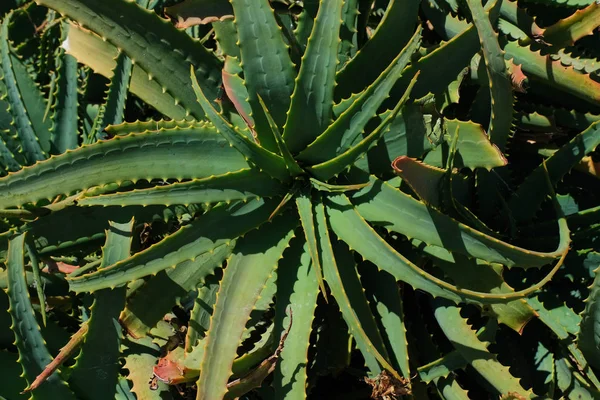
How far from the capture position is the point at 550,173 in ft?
3.98

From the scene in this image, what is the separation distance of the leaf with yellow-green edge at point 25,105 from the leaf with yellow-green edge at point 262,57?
628 millimetres

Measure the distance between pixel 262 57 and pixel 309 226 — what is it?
0.31 m

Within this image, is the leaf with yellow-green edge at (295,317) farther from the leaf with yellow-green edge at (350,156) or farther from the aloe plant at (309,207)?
the leaf with yellow-green edge at (350,156)

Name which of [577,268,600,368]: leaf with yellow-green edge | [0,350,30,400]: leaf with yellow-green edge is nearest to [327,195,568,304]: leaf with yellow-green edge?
[577,268,600,368]: leaf with yellow-green edge

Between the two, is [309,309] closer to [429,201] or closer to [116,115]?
[429,201]

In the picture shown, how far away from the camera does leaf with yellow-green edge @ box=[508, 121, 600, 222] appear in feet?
3.80

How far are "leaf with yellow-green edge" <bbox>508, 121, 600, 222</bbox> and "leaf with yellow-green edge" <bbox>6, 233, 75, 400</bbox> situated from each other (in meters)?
0.99

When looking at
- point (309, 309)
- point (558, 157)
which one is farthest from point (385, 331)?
point (558, 157)

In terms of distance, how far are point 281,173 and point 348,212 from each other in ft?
0.45

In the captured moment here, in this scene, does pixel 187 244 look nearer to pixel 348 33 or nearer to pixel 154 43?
pixel 154 43

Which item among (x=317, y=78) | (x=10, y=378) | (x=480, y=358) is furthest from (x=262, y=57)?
(x=10, y=378)

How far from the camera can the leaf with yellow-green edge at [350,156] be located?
0.94m

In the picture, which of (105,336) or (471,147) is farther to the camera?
(105,336)

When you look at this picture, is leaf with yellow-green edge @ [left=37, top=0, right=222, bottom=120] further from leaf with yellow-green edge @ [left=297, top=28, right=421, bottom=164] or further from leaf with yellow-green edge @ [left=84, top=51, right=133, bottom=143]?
leaf with yellow-green edge @ [left=297, top=28, right=421, bottom=164]
